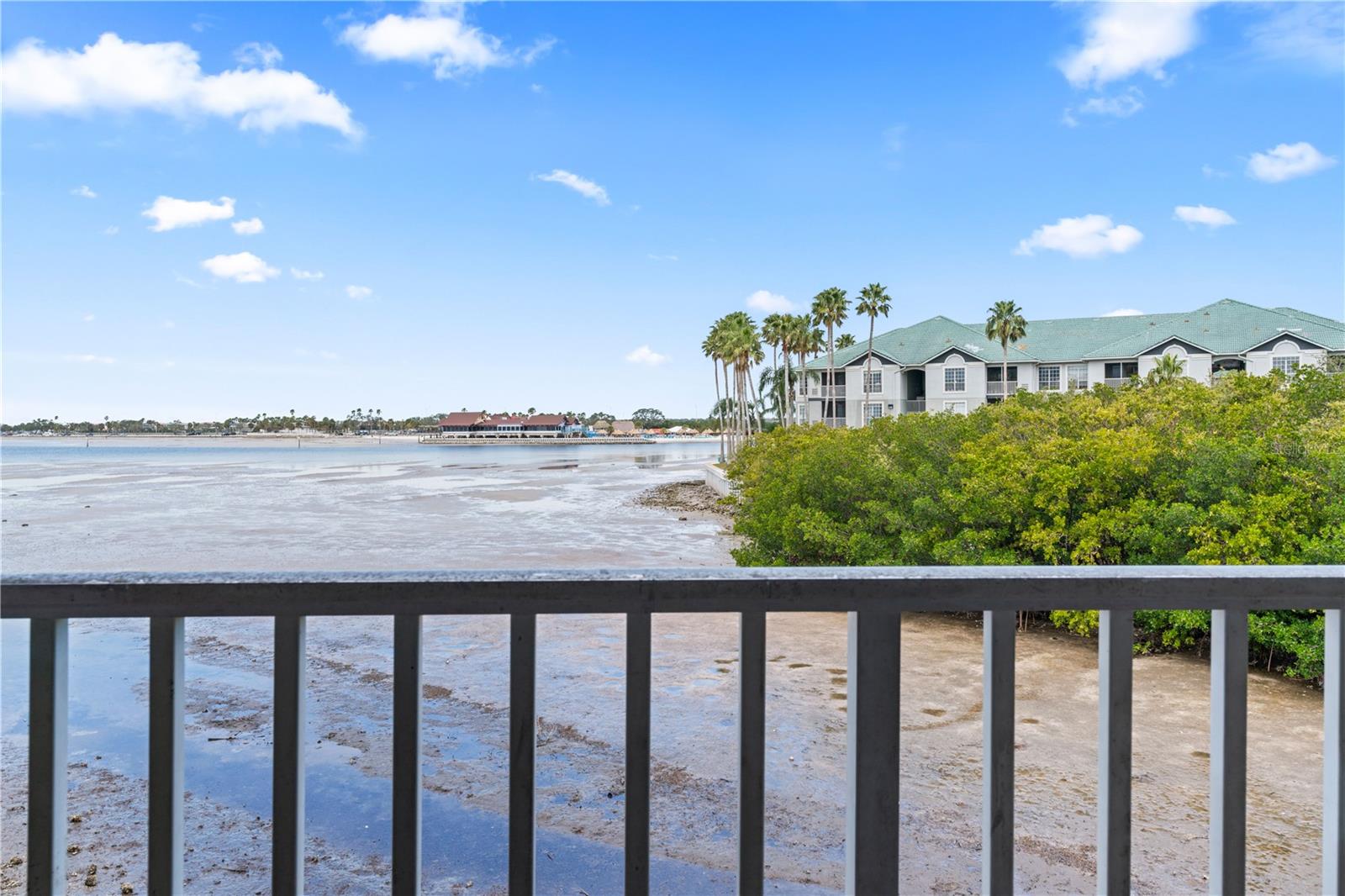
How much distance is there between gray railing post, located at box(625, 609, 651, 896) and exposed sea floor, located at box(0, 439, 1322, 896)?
1.47 m

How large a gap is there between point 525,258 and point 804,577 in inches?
2436

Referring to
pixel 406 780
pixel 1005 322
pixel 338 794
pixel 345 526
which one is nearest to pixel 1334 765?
pixel 406 780

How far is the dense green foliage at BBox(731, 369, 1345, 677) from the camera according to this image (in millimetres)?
6004

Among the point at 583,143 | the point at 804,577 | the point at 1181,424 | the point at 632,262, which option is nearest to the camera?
the point at 804,577

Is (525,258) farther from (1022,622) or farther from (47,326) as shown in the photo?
(1022,622)

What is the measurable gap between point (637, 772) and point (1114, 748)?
2.46 feet

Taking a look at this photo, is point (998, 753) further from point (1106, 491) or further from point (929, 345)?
point (929, 345)

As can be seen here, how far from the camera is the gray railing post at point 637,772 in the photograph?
121cm

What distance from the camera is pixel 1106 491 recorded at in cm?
714

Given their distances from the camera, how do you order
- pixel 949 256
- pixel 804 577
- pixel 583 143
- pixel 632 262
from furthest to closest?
pixel 632 262 → pixel 949 256 → pixel 583 143 → pixel 804 577

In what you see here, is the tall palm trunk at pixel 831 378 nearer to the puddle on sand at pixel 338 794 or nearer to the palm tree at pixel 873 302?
the palm tree at pixel 873 302

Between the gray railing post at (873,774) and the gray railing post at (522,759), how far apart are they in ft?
1.62

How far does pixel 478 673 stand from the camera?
20.6 feet

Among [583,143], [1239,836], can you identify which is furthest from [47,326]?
[1239,836]
